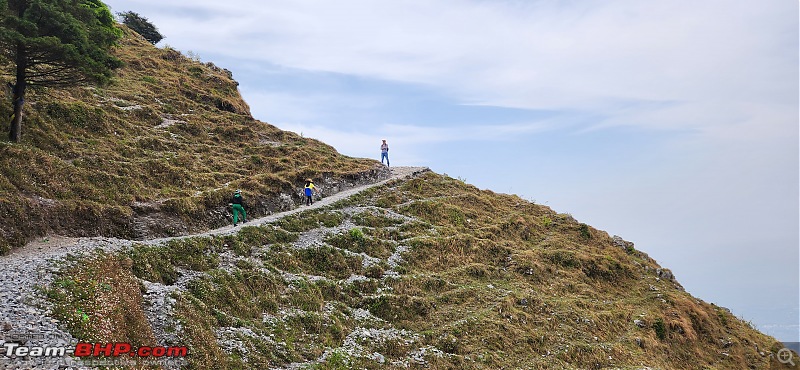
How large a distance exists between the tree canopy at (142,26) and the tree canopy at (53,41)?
6509cm

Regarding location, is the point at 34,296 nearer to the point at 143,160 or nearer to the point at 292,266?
the point at 292,266

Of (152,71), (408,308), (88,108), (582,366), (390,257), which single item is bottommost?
(582,366)

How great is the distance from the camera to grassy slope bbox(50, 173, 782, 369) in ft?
73.9

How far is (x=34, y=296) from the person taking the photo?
16828 mm

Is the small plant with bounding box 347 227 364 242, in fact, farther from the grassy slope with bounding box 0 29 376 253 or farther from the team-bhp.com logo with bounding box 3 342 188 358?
the team-bhp.com logo with bounding box 3 342 188 358

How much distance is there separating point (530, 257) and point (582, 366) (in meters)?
13.2

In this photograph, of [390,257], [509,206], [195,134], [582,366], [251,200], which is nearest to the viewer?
[582,366]

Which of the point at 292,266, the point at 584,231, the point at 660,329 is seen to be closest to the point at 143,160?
the point at 292,266

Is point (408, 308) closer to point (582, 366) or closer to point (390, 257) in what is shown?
point (390, 257)

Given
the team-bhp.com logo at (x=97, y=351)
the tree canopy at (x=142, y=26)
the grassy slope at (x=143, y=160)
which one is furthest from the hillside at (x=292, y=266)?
the tree canopy at (x=142, y=26)

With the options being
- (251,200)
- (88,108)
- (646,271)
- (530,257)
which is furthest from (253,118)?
(646,271)

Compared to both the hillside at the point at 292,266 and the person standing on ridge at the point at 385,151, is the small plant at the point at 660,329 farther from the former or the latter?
the person standing on ridge at the point at 385,151

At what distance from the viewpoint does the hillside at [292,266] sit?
789 inches

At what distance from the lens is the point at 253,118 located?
212ft
